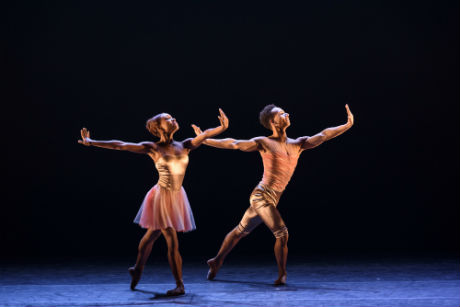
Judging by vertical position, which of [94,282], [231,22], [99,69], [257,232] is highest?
[231,22]

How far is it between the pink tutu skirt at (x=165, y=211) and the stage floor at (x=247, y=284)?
1.72 feet

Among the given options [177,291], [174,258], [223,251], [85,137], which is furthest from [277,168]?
[85,137]

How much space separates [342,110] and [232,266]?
225 centimetres

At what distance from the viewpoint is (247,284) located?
4910 mm

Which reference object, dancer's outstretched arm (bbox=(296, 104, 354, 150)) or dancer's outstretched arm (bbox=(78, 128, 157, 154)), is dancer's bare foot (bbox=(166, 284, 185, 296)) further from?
dancer's outstretched arm (bbox=(296, 104, 354, 150))

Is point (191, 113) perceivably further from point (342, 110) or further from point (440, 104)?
point (440, 104)

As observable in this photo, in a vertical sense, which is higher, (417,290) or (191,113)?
(191,113)

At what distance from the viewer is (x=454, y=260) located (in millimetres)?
5875

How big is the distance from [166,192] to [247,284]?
1029 millimetres

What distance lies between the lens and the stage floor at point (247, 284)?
4254 mm

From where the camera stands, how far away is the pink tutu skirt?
459 centimetres

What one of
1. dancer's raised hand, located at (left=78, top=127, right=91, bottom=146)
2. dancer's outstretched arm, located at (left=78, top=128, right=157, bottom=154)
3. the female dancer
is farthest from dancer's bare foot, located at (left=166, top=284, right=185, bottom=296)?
dancer's raised hand, located at (left=78, top=127, right=91, bottom=146)

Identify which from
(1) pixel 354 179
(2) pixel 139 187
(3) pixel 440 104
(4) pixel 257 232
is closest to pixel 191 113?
(2) pixel 139 187

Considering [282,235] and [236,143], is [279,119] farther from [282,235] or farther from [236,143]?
[282,235]
